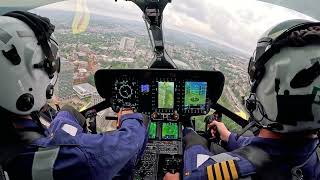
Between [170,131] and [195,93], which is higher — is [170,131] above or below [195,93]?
below

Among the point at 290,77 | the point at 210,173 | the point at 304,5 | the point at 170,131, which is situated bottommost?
the point at 170,131

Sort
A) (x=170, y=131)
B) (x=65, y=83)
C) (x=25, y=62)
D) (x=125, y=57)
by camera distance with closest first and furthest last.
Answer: (x=25, y=62)
(x=170, y=131)
(x=65, y=83)
(x=125, y=57)

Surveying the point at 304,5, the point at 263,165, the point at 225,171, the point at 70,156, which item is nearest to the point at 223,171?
the point at 225,171

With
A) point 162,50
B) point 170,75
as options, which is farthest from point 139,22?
point 170,75

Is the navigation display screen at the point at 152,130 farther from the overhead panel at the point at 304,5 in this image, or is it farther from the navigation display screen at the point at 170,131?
the overhead panel at the point at 304,5

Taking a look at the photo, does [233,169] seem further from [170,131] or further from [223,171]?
[170,131]

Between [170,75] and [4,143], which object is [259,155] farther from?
[170,75]

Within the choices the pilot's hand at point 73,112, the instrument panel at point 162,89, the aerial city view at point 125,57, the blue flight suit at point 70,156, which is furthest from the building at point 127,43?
the blue flight suit at point 70,156
